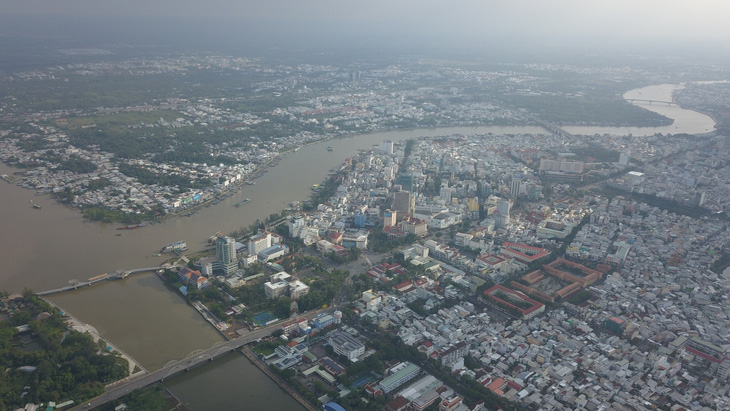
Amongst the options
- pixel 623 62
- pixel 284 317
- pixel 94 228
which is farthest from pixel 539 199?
pixel 623 62

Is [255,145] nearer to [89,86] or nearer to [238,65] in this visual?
[89,86]

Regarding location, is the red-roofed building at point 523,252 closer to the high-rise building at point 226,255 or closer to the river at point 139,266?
the high-rise building at point 226,255

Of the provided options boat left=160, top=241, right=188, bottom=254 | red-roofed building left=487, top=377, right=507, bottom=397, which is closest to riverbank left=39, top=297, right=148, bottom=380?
boat left=160, top=241, right=188, bottom=254

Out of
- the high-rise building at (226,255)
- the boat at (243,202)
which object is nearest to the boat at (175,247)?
the high-rise building at (226,255)

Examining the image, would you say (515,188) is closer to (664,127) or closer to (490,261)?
(490,261)

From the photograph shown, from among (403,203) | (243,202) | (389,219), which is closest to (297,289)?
(389,219)
